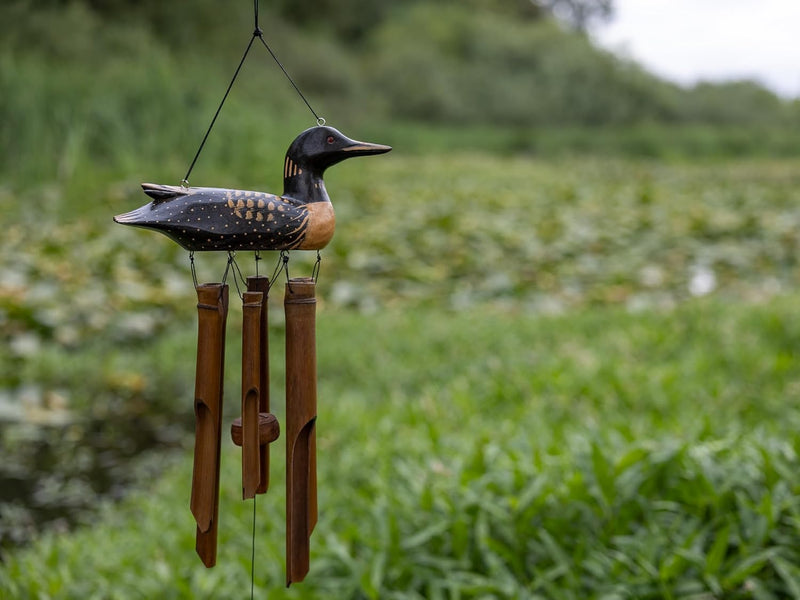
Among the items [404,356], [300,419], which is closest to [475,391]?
[404,356]

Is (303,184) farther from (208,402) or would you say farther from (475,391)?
(475,391)

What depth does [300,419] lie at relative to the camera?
1.12m

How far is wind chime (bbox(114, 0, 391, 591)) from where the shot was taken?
1.04 m

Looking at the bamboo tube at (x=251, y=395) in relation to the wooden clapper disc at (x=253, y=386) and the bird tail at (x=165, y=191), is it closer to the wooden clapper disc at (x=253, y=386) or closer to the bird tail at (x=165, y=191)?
the wooden clapper disc at (x=253, y=386)

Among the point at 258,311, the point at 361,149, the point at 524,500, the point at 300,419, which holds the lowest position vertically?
the point at 524,500

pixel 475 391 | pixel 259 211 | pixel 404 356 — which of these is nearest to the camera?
pixel 259 211

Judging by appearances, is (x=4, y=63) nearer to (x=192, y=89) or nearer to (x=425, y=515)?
(x=192, y=89)

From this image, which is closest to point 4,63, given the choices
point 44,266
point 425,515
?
point 44,266

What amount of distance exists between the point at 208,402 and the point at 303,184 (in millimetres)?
352

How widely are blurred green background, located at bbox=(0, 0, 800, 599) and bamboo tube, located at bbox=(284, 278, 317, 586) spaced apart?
743 mm

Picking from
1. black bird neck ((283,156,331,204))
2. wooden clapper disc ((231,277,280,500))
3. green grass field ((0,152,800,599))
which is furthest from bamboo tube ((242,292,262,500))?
green grass field ((0,152,800,599))

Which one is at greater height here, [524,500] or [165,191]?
[165,191]

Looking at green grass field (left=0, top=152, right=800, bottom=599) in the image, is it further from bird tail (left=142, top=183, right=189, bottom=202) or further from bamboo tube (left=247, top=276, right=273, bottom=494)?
bird tail (left=142, top=183, right=189, bottom=202)

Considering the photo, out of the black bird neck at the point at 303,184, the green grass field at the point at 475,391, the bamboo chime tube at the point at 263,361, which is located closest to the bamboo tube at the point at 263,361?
the bamboo chime tube at the point at 263,361
